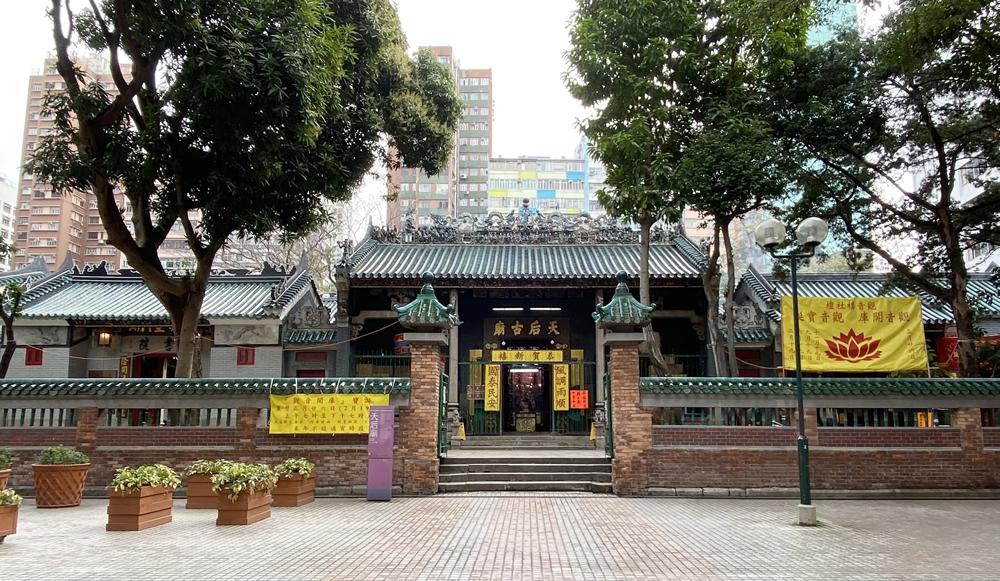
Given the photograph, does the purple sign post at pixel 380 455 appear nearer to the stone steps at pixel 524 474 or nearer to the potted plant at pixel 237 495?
the stone steps at pixel 524 474

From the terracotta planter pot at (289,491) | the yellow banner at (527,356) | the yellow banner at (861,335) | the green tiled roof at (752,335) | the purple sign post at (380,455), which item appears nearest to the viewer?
the terracotta planter pot at (289,491)

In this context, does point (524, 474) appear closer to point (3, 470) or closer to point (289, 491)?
point (289, 491)

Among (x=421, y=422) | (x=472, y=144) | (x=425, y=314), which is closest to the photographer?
(x=421, y=422)

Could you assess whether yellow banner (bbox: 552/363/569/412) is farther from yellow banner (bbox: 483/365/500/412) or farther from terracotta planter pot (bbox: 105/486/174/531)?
terracotta planter pot (bbox: 105/486/174/531)

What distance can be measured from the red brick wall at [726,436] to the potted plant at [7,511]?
8569 mm

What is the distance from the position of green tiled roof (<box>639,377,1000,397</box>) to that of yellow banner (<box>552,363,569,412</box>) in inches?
288

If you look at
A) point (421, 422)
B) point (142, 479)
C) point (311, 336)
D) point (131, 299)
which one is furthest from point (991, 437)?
point (131, 299)

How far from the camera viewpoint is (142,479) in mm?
8117

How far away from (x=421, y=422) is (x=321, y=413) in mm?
1630

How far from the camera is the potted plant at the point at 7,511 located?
719cm

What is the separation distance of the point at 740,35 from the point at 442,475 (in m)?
9.47

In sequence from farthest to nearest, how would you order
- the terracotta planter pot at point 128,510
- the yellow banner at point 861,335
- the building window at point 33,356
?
the building window at point 33,356 → the yellow banner at point 861,335 → the terracotta planter pot at point 128,510

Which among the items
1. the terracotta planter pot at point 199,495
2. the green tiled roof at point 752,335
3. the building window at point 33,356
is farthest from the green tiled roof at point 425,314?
the building window at point 33,356

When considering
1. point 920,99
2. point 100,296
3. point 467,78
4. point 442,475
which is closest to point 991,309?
point 920,99
